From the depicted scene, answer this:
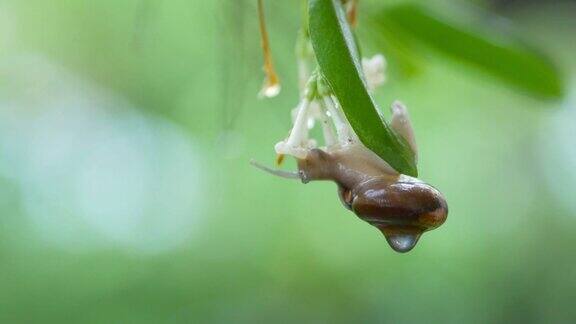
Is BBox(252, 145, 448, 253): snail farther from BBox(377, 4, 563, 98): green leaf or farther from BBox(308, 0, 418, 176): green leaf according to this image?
BBox(377, 4, 563, 98): green leaf

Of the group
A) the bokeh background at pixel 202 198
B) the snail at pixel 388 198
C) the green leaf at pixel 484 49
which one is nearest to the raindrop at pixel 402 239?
the snail at pixel 388 198

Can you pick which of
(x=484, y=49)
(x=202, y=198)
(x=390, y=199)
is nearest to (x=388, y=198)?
(x=390, y=199)

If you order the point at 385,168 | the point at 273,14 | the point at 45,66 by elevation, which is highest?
the point at 45,66

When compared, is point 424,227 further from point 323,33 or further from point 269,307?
point 269,307

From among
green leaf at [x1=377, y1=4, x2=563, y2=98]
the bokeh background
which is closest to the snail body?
green leaf at [x1=377, y1=4, x2=563, y2=98]

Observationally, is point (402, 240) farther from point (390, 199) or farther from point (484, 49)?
point (484, 49)

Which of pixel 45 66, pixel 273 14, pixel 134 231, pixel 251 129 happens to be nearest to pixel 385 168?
pixel 273 14
